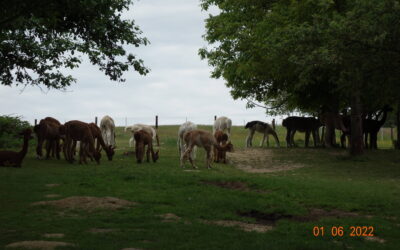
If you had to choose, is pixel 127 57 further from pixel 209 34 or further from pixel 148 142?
pixel 209 34

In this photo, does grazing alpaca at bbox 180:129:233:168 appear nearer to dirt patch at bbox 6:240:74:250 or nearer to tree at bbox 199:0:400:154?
tree at bbox 199:0:400:154

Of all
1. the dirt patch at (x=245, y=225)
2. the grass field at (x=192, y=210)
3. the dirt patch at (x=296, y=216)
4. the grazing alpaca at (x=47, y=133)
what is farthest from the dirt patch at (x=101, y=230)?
the grazing alpaca at (x=47, y=133)

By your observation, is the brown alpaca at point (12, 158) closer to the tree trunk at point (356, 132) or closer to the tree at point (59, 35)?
the tree at point (59, 35)

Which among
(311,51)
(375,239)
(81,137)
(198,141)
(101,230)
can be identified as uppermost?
(311,51)

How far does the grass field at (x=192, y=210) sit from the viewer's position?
831cm

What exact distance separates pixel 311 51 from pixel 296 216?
10460 mm

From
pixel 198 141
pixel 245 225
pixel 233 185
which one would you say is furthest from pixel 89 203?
pixel 198 141

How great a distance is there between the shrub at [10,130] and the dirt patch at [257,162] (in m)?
11.3

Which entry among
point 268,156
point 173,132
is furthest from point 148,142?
point 173,132

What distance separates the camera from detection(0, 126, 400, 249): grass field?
27.3 ft

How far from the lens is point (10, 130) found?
28.0 meters
